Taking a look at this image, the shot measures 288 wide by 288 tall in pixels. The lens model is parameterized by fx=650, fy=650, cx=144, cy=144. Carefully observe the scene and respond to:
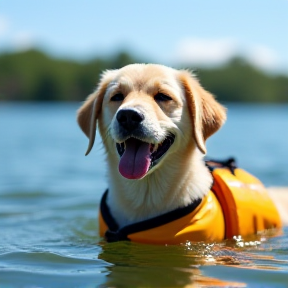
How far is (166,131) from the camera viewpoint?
259 inches

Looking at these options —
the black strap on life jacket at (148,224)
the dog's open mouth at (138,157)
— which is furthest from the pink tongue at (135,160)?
the black strap on life jacket at (148,224)

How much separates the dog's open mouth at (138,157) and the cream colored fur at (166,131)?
99 millimetres

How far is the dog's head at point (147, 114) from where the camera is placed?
250 inches

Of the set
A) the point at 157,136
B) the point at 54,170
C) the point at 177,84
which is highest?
the point at 177,84

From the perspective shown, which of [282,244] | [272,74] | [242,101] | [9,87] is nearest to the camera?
[282,244]

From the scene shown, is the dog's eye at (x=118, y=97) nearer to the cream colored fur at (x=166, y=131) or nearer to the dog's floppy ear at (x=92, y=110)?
the cream colored fur at (x=166, y=131)

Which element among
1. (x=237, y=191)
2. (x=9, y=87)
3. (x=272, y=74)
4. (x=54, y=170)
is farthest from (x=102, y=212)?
(x=272, y=74)

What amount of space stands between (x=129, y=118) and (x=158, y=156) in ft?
2.17

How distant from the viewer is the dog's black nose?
6223mm

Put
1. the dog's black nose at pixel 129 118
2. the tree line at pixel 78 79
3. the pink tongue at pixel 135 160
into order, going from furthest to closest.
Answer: the tree line at pixel 78 79, the pink tongue at pixel 135 160, the dog's black nose at pixel 129 118

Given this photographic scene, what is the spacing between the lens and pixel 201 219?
7.10 metres

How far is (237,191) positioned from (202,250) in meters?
1.20

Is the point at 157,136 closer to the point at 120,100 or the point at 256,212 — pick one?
the point at 120,100

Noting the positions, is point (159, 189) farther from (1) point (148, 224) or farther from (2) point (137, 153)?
(2) point (137, 153)
